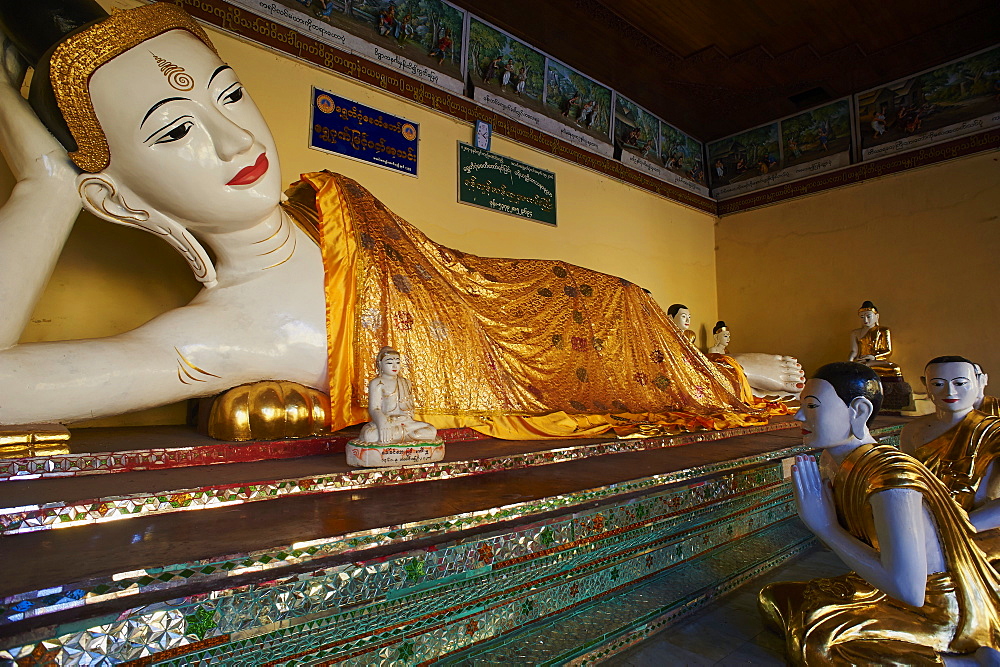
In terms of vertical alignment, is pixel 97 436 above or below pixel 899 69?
below

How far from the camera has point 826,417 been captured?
93 centimetres

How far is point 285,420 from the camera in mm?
1423

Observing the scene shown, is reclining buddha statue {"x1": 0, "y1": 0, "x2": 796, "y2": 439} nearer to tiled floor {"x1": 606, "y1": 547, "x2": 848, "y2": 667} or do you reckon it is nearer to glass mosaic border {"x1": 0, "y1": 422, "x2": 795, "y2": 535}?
glass mosaic border {"x1": 0, "y1": 422, "x2": 795, "y2": 535}

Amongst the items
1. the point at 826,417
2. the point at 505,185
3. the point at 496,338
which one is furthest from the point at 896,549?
the point at 505,185

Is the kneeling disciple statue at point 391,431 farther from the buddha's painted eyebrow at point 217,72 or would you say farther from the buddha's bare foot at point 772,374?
the buddha's bare foot at point 772,374

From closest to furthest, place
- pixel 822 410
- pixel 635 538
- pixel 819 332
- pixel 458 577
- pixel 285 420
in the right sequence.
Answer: pixel 458 577, pixel 822 410, pixel 635 538, pixel 285 420, pixel 819 332

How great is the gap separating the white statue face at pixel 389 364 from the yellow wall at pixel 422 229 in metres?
1.18

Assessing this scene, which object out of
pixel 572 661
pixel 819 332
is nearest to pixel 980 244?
pixel 819 332

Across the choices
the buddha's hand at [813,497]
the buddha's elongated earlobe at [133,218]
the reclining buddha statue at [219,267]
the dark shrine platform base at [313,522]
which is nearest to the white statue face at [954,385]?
the dark shrine platform base at [313,522]

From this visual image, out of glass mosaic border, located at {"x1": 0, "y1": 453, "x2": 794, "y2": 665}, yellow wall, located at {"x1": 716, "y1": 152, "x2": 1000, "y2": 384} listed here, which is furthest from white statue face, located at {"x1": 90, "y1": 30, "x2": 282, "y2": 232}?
yellow wall, located at {"x1": 716, "y1": 152, "x2": 1000, "y2": 384}

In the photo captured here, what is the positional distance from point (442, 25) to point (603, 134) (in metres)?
1.50

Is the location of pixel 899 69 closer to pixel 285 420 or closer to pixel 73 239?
pixel 285 420

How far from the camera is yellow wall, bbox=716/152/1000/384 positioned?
3713mm

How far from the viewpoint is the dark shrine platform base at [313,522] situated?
619mm
